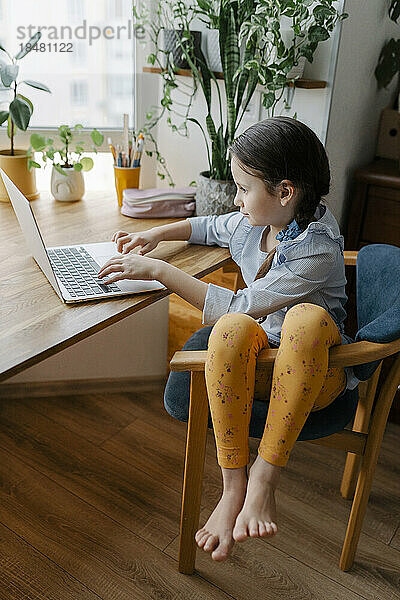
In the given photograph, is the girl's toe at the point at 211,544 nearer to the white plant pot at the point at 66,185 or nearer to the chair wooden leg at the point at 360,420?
the chair wooden leg at the point at 360,420

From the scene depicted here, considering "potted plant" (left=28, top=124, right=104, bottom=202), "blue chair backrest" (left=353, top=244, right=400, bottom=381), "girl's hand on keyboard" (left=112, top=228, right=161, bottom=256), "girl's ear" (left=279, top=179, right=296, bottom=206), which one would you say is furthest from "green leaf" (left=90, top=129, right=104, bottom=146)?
"blue chair backrest" (left=353, top=244, right=400, bottom=381)

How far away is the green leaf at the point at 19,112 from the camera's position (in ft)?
5.79

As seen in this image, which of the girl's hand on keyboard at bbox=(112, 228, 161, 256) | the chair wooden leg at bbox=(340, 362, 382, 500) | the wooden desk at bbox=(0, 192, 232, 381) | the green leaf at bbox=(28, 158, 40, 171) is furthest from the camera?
the green leaf at bbox=(28, 158, 40, 171)

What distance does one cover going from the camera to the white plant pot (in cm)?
189

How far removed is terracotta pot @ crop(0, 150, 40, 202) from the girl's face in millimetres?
805

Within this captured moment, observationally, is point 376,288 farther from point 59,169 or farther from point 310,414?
point 59,169

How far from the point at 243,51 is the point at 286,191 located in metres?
0.66

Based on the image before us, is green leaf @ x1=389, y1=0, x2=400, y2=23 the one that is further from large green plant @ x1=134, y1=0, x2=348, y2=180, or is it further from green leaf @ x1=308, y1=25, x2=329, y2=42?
green leaf @ x1=308, y1=25, x2=329, y2=42

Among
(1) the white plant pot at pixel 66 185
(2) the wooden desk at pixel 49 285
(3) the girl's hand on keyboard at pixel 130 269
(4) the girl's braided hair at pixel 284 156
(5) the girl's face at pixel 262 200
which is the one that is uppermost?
(4) the girl's braided hair at pixel 284 156

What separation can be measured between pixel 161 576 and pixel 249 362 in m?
0.71

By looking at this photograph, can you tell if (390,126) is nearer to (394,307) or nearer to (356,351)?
(394,307)

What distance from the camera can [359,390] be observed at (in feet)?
5.40

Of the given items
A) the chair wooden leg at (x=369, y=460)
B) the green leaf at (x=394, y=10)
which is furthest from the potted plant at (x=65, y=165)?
the chair wooden leg at (x=369, y=460)

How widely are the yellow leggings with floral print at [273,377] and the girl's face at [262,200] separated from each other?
26cm
